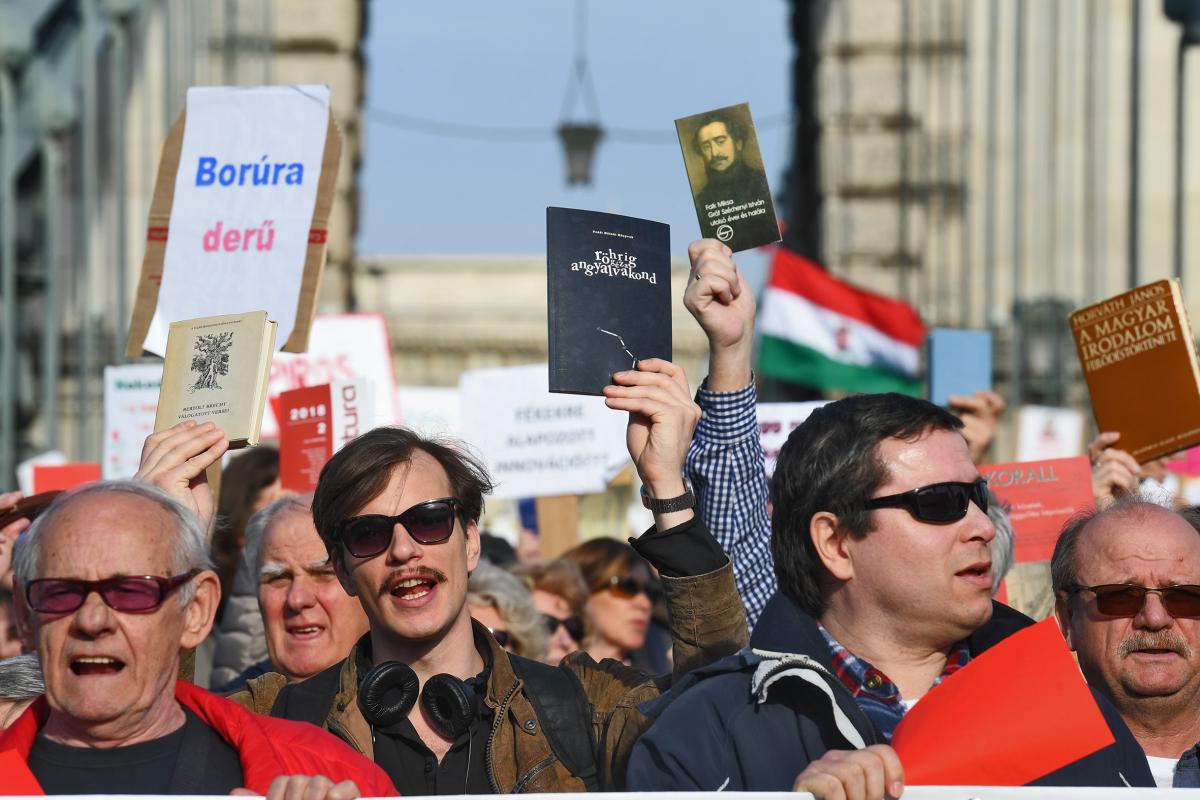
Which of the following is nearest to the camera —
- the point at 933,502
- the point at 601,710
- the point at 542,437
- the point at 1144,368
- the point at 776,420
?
the point at 933,502

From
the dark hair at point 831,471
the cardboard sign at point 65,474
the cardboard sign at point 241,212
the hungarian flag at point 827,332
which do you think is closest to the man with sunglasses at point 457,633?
the dark hair at point 831,471

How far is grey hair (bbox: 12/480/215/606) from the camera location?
3199 millimetres

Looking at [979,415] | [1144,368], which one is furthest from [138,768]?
[979,415]

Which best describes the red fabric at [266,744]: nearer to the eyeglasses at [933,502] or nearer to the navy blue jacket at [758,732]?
the navy blue jacket at [758,732]

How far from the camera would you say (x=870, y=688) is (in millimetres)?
3371

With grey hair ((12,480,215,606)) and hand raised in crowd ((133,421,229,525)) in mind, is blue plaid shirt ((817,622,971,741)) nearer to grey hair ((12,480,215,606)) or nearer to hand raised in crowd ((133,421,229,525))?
grey hair ((12,480,215,606))

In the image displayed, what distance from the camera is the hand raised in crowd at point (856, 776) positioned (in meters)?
2.85

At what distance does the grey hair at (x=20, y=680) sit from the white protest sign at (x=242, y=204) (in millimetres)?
1613

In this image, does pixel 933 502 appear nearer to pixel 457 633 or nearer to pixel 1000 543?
pixel 457 633

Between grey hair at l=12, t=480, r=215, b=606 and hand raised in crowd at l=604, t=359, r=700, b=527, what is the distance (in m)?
0.76

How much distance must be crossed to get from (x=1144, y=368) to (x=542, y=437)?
112 inches

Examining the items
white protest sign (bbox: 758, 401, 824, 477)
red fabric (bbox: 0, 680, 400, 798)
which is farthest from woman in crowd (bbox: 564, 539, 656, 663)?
red fabric (bbox: 0, 680, 400, 798)

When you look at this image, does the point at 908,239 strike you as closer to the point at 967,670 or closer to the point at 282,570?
the point at 282,570

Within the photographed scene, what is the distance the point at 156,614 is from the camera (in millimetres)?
3156
